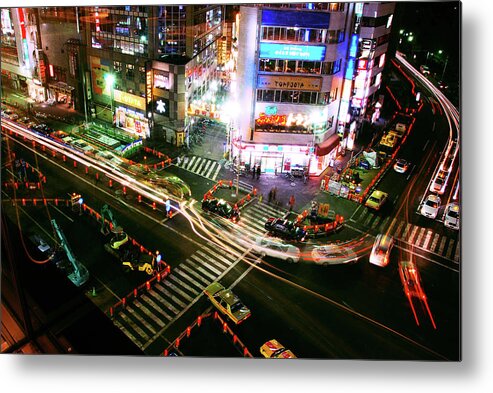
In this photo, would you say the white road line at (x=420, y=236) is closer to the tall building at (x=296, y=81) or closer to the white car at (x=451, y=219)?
the white car at (x=451, y=219)

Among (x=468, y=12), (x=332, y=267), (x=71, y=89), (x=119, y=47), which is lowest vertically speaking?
(x=332, y=267)

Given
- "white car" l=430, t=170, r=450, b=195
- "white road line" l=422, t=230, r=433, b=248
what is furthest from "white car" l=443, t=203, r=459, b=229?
"white car" l=430, t=170, r=450, b=195

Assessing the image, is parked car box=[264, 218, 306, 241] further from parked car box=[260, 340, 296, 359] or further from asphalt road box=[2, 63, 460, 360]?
parked car box=[260, 340, 296, 359]

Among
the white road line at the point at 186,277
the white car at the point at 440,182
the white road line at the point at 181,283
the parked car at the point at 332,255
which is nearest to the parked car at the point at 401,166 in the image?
the white car at the point at 440,182

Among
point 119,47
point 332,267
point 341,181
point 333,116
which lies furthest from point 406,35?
point 332,267

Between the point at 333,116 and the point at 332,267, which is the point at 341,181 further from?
the point at 332,267

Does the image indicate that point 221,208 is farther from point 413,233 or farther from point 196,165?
point 413,233
